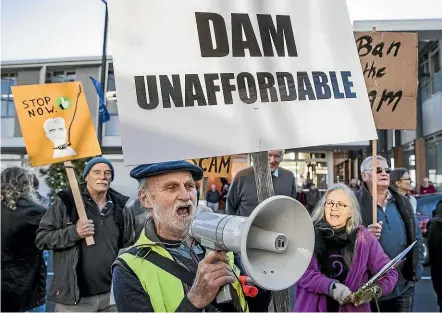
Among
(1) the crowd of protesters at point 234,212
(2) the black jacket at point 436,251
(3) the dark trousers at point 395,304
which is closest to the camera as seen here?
(1) the crowd of protesters at point 234,212

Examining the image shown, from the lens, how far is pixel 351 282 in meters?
2.98

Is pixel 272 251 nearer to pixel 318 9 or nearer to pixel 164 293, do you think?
pixel 164 293

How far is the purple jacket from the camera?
116 inches

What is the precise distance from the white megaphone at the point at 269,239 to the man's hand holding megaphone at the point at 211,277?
37mm

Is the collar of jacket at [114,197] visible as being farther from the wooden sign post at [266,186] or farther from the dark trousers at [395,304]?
the wooden sign post at [266,186]

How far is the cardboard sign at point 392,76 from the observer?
12.3 ft

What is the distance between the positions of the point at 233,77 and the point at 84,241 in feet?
7.94

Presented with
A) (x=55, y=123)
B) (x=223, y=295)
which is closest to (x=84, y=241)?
A: (x=55, y=123)

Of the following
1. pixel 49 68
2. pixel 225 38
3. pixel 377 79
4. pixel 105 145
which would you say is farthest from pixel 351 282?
pixel 49 68

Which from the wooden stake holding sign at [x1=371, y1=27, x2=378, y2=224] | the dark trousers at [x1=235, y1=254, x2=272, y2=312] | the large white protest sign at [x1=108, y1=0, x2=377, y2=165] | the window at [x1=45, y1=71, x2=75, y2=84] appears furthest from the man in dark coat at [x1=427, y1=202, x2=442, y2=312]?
the window at [x1=45, y1=71, x2=75, y2=84]

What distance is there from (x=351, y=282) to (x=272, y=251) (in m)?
1.85

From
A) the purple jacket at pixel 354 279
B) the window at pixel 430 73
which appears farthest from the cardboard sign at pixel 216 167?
the window at pixel 430 73

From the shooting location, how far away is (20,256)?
377 centimetres

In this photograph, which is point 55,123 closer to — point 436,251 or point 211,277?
point 211,277
